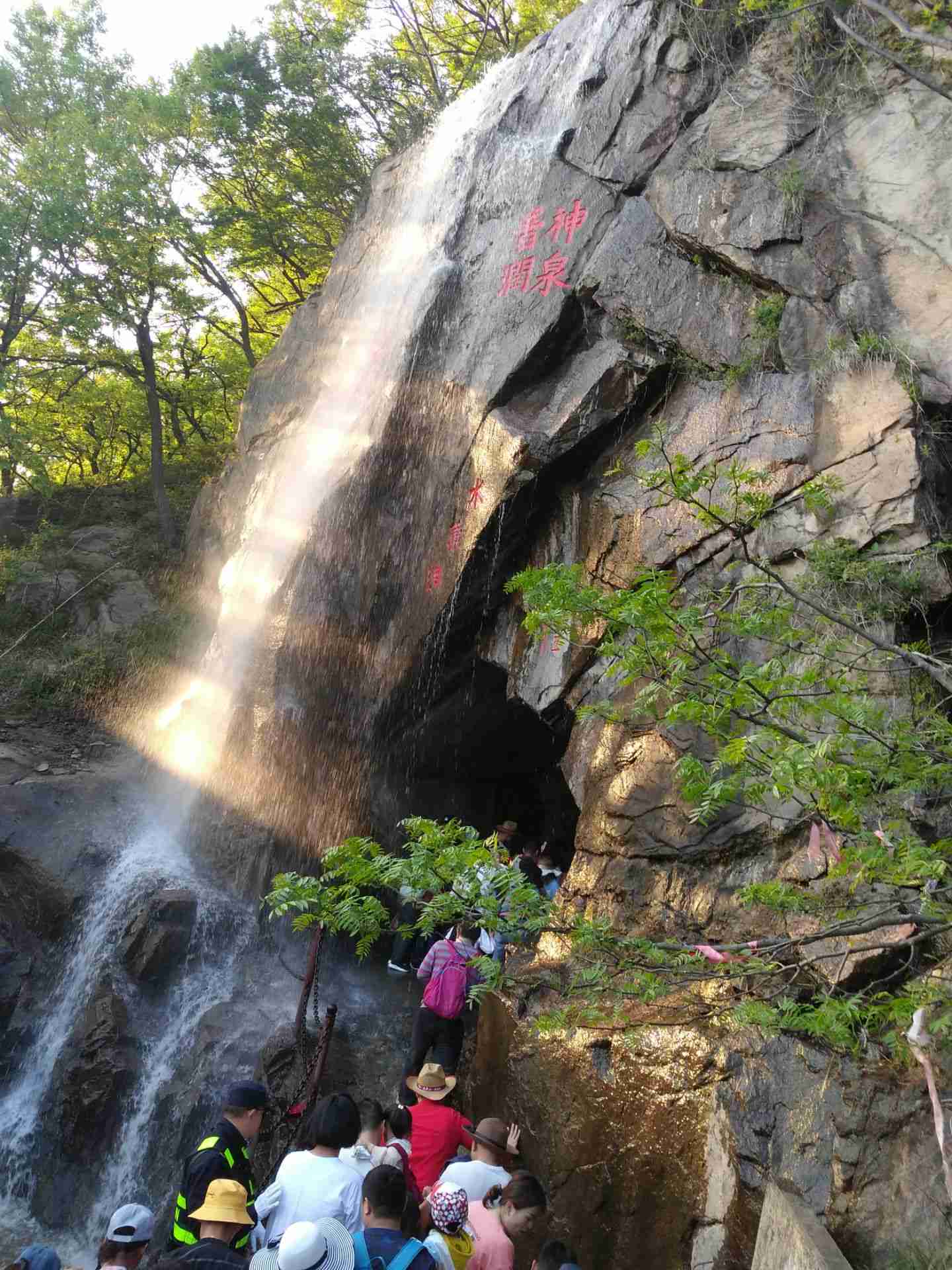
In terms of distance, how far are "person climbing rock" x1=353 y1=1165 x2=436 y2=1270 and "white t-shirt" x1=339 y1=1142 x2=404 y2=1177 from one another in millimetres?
709

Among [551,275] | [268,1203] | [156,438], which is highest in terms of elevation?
[551,275]

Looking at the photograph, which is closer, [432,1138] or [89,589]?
[432,1138]

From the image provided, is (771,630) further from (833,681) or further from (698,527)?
(698,527)

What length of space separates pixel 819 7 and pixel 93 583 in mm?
13806

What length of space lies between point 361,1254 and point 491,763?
8.92 metres

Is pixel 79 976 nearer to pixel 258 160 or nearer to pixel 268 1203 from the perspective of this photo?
pixel 268 1203

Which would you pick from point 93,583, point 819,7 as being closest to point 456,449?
point 819,7

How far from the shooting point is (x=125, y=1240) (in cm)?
409

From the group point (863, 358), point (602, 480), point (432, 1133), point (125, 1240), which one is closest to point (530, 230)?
point (602, 480)

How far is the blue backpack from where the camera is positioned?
→ 3.51 meters

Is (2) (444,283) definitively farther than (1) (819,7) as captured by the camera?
Yes

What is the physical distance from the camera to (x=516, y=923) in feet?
13.8

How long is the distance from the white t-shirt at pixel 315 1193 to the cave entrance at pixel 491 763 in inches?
216

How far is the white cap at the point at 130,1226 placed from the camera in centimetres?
408
